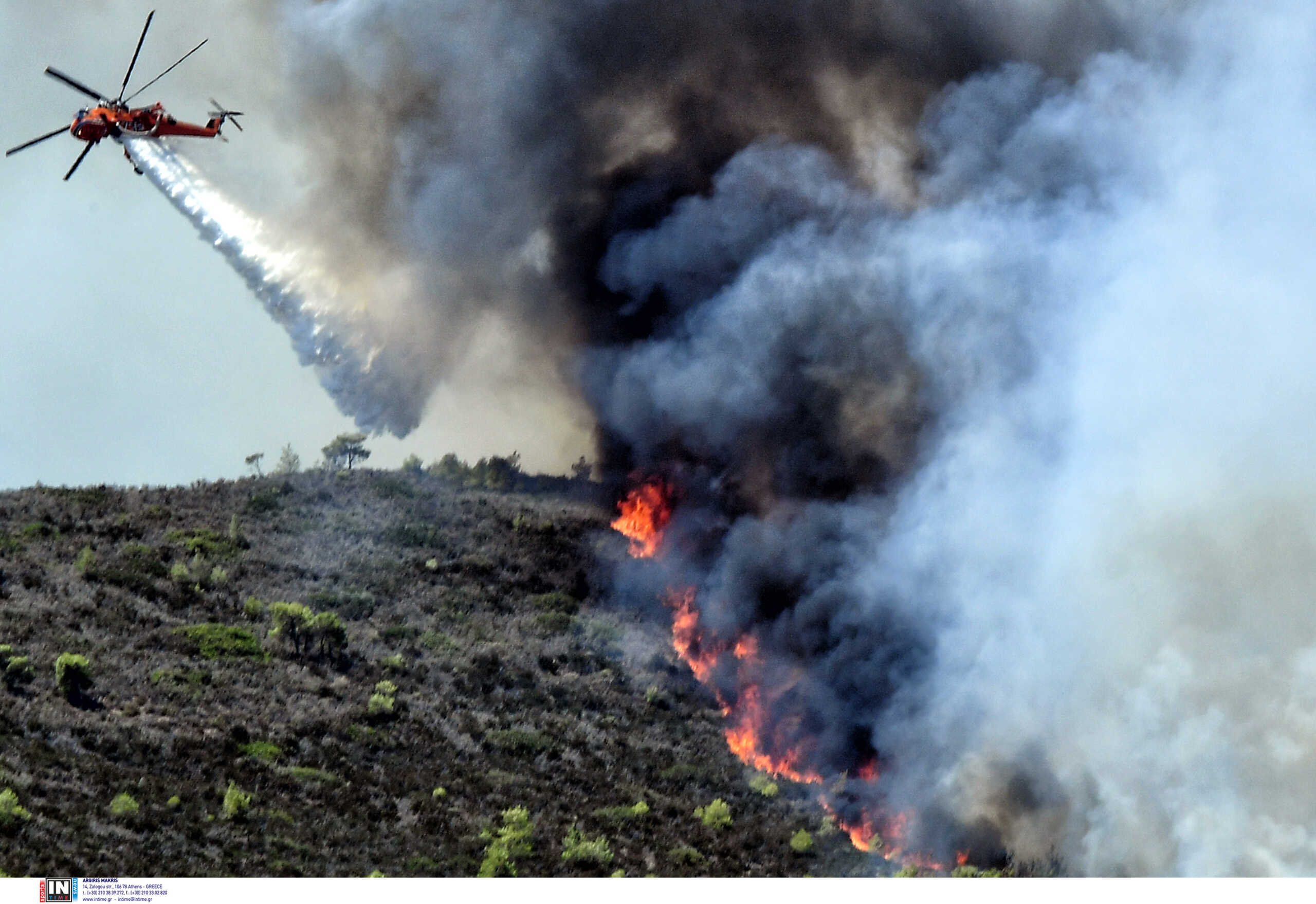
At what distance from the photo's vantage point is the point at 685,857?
193ft

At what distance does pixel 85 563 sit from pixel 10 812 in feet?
76.2

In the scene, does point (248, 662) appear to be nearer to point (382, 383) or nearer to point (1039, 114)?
point (382, 383)

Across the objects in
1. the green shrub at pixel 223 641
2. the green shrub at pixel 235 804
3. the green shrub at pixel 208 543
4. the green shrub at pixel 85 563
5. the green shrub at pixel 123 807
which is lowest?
the green shrub at pixel 123 807

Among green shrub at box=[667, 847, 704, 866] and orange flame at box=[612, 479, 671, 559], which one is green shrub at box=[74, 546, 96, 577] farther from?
green shrub at box=[667, 847, 704, 866]

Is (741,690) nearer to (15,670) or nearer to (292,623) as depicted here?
(292,623)

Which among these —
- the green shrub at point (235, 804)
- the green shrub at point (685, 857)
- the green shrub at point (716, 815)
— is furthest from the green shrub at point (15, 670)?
the green shrub at point (716, 815)

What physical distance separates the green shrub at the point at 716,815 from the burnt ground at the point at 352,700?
1.56ft

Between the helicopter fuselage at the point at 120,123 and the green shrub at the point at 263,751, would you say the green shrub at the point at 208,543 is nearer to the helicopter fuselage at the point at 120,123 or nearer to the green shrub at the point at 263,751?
the green shrub at the point at 263,751

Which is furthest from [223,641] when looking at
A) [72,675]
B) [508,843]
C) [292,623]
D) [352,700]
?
[508,843]

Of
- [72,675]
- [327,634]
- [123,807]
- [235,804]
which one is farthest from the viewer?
[327,634]

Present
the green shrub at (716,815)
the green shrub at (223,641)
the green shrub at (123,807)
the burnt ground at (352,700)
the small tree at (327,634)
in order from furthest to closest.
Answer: the small tree at (327,634) → the green shrub at (223,641) → the green shrub at (716,815) → the burnt ground at (352,700) → the green shrub at (123,807)

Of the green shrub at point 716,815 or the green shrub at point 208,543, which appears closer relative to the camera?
the green shrub at point 716,815

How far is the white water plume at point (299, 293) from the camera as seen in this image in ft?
228

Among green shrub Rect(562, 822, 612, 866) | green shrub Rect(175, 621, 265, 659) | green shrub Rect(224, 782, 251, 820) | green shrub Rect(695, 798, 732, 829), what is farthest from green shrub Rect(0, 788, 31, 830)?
green shrub Rect(695, 798, 732, 829)
